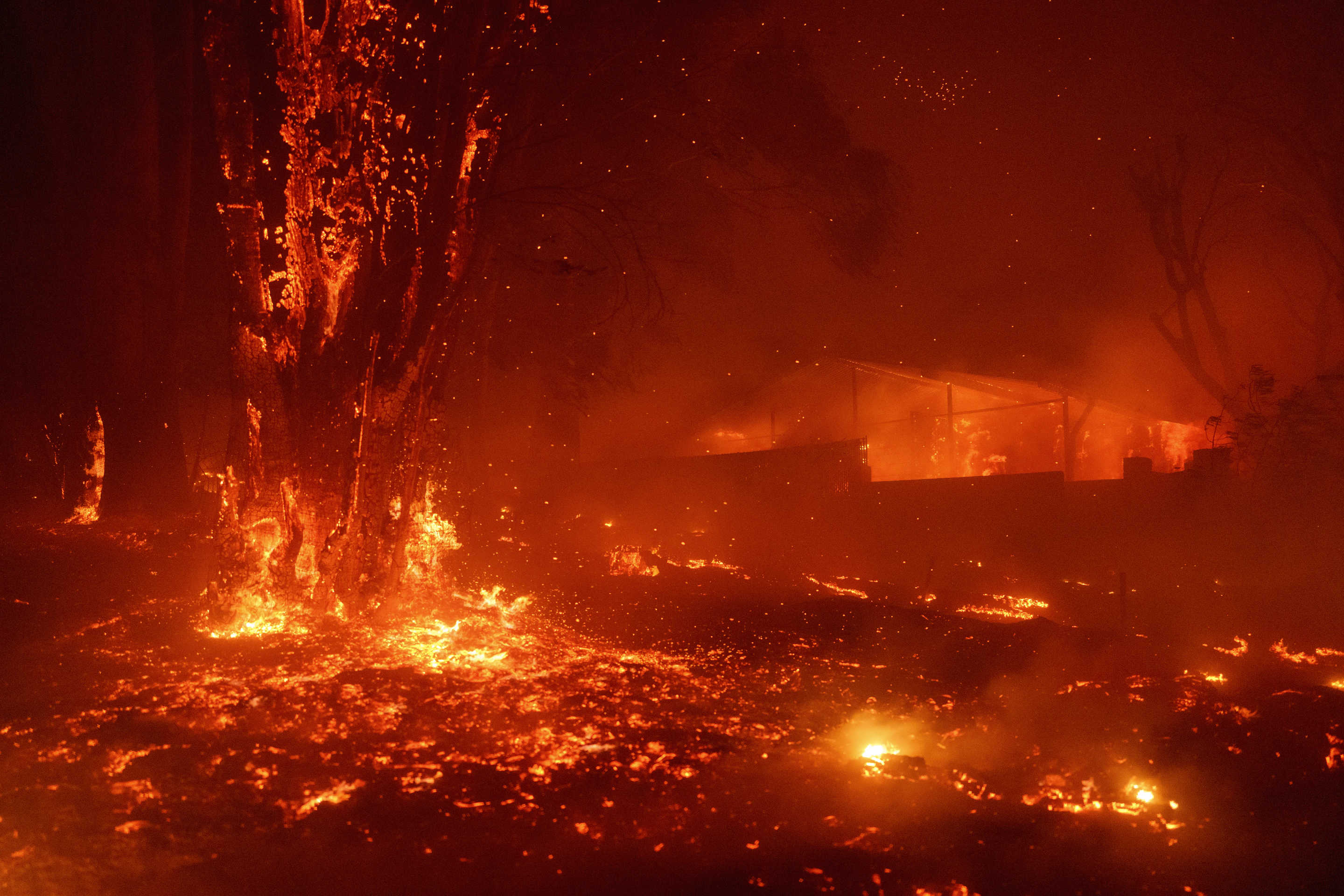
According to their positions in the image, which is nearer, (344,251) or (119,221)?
(344,251)

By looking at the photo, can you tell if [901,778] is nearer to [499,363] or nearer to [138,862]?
[138,862]

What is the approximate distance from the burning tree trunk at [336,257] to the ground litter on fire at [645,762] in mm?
587

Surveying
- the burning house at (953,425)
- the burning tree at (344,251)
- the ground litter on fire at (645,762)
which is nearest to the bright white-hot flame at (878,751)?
the ground litter on fire at (645,762)

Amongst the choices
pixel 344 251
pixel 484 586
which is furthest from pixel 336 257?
pixel 484 586

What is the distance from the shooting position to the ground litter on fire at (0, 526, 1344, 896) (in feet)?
8.11

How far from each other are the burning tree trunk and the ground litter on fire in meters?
0.59

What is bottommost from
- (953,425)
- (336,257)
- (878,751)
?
(878,751)

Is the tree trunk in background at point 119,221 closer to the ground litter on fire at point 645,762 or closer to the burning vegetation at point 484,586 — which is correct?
the burning vegetation at point 484,586

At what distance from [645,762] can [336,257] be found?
4.00 metres

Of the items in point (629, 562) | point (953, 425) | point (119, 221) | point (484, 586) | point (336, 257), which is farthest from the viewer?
point (953, 425)

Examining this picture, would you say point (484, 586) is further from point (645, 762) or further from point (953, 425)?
point (953, 425)

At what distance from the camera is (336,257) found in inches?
228

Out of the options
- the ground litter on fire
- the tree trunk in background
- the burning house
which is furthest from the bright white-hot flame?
the burning house

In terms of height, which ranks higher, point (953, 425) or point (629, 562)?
point (953, 425)
